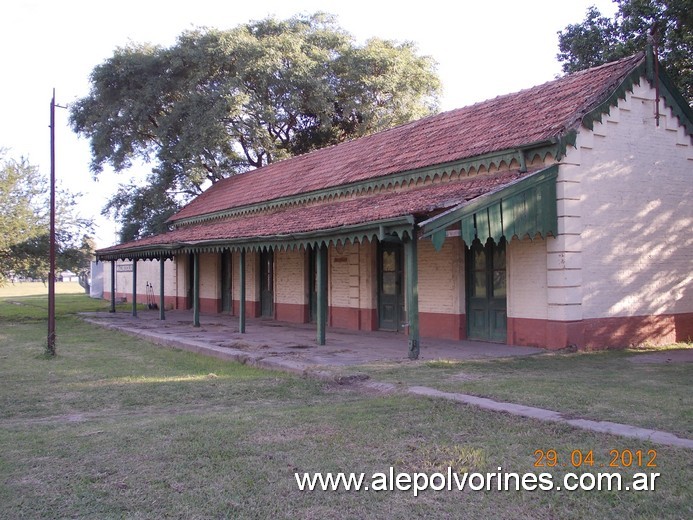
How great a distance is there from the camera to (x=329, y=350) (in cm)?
1208

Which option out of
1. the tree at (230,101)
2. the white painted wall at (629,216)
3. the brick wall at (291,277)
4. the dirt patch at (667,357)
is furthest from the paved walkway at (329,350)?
the tree at (230,101)

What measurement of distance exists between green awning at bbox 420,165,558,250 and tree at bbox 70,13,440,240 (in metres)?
17.7

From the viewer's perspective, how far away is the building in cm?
1105

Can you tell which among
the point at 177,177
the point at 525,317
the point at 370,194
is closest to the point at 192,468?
the point at 525,317

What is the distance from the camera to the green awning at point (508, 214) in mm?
9641

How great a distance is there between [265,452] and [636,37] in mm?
16656

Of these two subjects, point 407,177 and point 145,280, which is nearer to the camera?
point 407,177

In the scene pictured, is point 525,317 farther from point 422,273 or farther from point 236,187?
point 236,187

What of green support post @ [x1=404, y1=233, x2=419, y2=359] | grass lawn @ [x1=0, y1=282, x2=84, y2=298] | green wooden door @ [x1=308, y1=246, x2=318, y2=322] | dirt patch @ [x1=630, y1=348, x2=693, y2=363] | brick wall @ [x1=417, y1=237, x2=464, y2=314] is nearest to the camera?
green support post @ [x1=404, y1=233, x2=419, y2=359]

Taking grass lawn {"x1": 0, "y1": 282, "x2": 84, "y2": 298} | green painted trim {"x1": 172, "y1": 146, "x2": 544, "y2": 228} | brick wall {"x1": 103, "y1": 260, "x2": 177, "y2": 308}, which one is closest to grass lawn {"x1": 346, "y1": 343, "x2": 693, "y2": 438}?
green painted trim {"x1": 172, "y1": 146, "x2": 544, "y2": 228}

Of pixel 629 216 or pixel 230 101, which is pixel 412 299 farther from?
pixel 230 101

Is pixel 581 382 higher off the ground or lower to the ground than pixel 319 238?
lower

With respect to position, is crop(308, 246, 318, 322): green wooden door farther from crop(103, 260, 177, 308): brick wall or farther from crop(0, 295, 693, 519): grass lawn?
crop(103, 260, 177, 308): brick wall

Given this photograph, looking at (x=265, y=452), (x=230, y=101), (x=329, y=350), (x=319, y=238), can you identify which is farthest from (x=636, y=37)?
(x=265, y=452)
